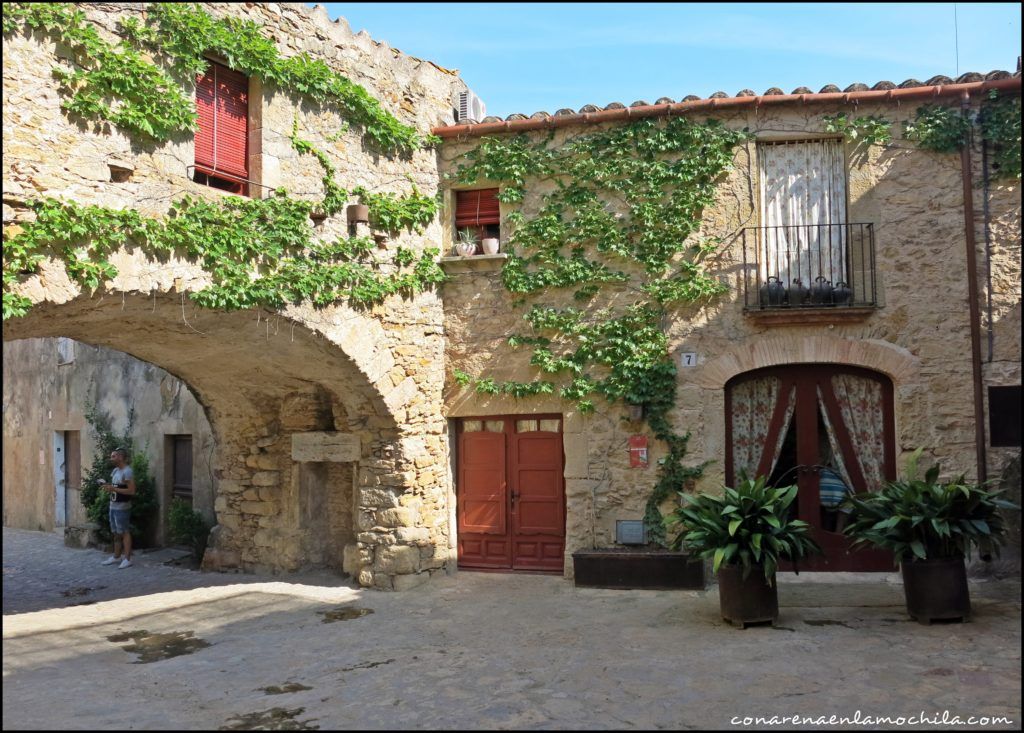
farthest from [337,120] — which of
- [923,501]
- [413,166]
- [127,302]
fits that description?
[923,501]

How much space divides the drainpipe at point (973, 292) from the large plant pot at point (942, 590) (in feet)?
6.68

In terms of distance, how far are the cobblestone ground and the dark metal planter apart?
0.17 meters

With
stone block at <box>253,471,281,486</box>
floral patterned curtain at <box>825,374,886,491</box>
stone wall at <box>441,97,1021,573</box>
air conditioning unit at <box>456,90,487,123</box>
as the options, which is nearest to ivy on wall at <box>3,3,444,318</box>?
air conditioning unit at <box>456,90,487,123</box>

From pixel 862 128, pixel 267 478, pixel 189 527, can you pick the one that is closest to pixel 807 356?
pixel 862 128

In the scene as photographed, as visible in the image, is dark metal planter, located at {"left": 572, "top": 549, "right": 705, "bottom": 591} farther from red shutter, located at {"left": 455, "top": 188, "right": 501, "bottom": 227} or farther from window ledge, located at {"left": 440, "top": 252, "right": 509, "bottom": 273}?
red shutter, located at {"left": 455, "top": 188, "right": 501, "bottom": 227}

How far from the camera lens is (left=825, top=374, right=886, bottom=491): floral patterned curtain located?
802cm

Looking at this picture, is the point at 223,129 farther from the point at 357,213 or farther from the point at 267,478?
the point at 267,478

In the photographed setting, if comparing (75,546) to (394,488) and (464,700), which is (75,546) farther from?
(464,700)

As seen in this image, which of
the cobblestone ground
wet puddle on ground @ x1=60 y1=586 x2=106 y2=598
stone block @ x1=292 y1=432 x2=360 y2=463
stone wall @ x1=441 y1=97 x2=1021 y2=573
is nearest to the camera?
the cobblestone ground

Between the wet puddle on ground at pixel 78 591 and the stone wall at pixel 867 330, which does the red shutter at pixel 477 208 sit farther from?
the wet puddle on ground at pixel 78 591

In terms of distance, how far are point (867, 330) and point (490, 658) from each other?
16.0ft

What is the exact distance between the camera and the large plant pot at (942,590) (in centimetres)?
605

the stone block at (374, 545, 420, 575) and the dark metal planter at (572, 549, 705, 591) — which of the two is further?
the stone block at (374, 545, 420, 575)

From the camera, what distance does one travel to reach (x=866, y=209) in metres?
8.08
